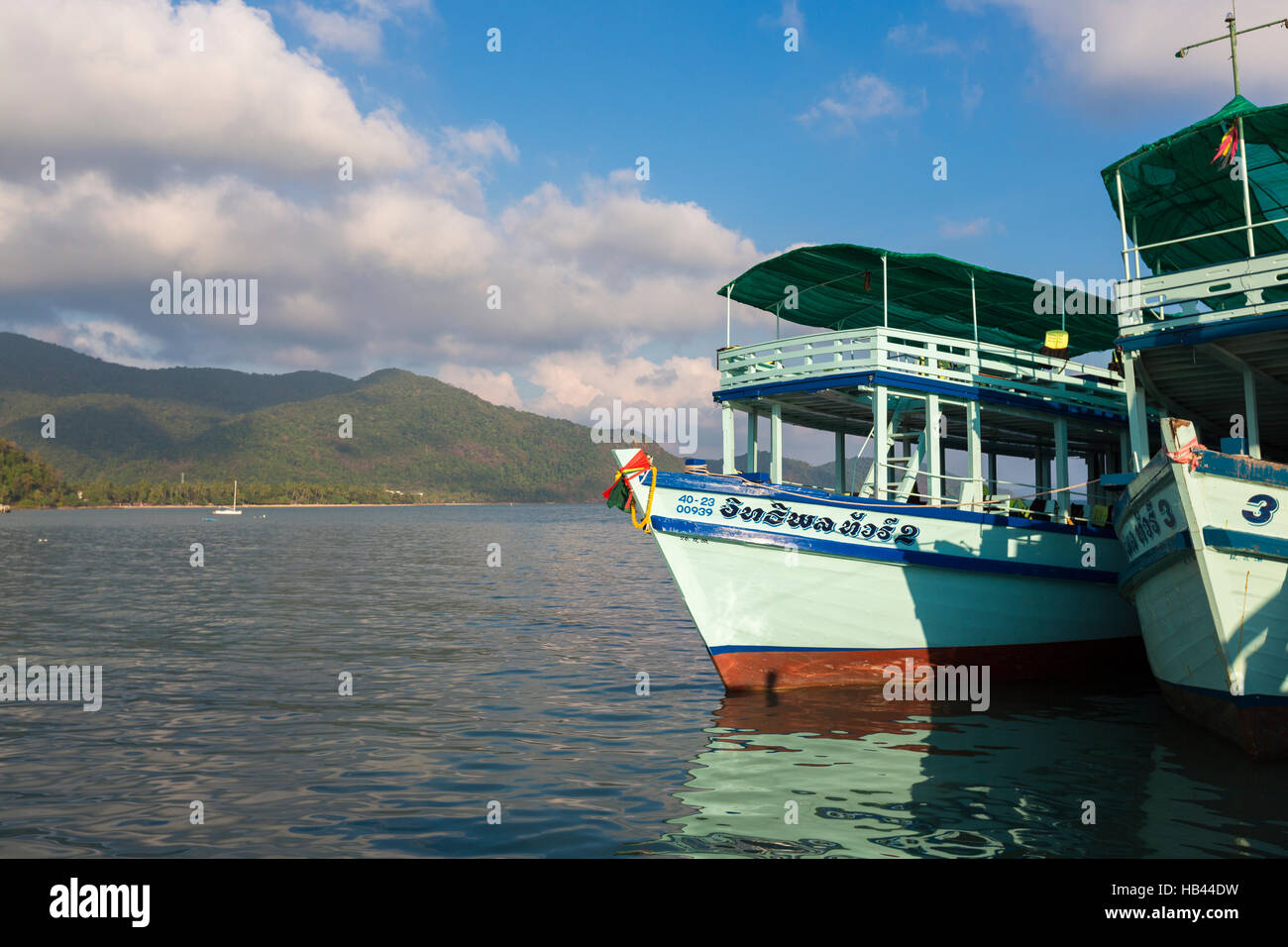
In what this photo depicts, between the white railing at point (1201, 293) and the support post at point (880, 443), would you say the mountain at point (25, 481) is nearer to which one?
the support post at point (880, 443)

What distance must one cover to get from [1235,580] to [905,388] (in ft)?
19.8

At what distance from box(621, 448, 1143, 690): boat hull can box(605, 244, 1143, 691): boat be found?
0.02 meters

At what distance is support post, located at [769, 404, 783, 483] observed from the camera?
15228 mm

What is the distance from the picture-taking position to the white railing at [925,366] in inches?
543

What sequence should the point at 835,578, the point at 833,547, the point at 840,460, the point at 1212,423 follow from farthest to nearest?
1. the point at 840,460
2. the point at 1212,423
3. the point at 835,578
4. the point at 833,547

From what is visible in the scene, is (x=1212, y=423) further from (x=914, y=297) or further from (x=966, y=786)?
(x=966, y=786)

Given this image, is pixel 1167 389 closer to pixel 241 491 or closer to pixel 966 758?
pixel 966 758

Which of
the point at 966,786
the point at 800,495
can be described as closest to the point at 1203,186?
the point at 800,495

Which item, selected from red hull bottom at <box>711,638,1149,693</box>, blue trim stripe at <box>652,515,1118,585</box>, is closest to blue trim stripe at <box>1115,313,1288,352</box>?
blue trim stripe at <box>652,515,1118,585</box>

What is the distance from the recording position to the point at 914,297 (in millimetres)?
16109

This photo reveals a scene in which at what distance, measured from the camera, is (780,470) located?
15375 mm

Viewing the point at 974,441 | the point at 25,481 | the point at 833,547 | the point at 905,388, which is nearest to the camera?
the point at 833,547

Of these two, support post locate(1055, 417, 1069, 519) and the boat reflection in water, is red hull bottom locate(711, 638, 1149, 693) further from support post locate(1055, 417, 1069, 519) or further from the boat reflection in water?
support post locate(1055, 417, 1069, 519)
